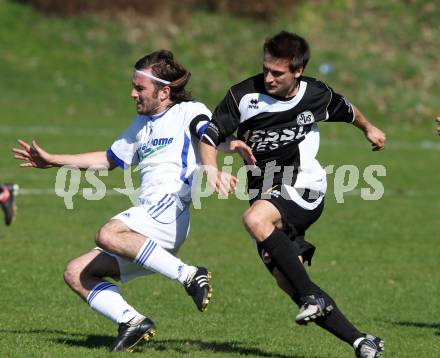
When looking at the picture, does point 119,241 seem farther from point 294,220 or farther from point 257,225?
point 294,220

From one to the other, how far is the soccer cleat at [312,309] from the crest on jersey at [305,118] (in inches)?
47.4

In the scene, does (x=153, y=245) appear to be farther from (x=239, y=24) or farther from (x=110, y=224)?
(x=239, y=24)

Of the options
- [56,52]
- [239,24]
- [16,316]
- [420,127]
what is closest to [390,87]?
[420,127]

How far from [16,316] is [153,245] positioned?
2053 millimetres

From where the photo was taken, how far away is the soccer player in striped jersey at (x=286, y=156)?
254 inches

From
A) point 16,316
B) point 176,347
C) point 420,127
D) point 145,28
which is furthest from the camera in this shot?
point 145,28

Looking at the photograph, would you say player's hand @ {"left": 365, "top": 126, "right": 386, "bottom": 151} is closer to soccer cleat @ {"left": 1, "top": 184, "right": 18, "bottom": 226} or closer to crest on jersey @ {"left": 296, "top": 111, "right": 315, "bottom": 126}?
crest on jersey @ {"left": 296, "top": 111, "right": 315, "bottom": 126}

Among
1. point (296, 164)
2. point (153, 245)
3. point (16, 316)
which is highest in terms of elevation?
point (296, 164)

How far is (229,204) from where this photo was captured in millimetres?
15461

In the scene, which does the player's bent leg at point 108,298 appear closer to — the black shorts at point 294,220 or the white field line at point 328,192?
the black shorts at point 294,220

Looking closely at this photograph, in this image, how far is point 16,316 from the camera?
26.7 ft

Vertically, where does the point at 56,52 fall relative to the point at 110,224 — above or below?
below

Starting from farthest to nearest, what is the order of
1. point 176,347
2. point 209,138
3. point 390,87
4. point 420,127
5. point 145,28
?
1. point 145,28
2. point 390,87
3. point 420,127
4. point 176,347
5. point 209,138

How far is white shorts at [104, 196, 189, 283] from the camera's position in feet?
21.9
